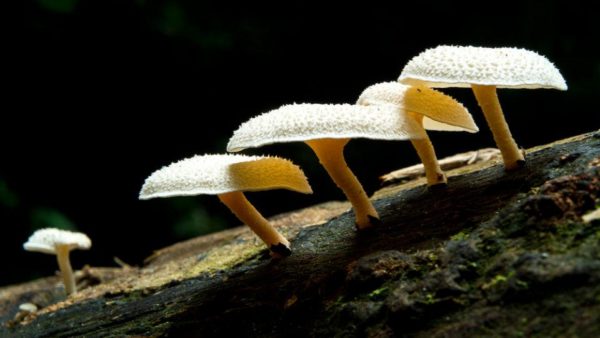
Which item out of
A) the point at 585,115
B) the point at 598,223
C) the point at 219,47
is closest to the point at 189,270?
the point at 598,223

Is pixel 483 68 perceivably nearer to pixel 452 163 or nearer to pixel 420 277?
pixel 420 277

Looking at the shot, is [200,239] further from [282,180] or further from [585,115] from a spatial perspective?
[585,115]

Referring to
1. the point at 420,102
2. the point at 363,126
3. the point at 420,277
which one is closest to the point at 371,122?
the point at 363,126

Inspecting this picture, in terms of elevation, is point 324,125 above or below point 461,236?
above

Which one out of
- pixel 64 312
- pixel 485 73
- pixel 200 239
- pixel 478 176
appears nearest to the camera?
pixel 485 73

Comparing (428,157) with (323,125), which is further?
(428,157)

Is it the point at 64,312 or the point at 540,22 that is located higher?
the point at 540,22

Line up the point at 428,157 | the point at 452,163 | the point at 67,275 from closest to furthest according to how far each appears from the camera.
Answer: the point at 428,157
the point at 452,163
the point at 67,275
